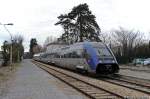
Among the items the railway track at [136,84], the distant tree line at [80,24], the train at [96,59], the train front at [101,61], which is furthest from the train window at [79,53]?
the distant tree line at [80,24]

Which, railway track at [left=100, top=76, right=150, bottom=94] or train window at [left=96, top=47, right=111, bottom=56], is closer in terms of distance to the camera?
railway track at [left=100, top=76, right=150, bottom=94]

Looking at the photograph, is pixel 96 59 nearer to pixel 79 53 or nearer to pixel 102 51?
pixel 102 51

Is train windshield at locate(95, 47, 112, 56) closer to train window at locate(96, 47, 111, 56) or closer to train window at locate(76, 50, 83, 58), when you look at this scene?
train window at locate(96, 47, 111, 56)

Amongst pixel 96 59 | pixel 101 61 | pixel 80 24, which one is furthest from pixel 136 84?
pixel 80 24

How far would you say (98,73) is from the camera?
92.1 feet

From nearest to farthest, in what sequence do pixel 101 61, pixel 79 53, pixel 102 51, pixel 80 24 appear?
pixel 101 61, pixel 102 51, pixel 79 53, pixel 80 24

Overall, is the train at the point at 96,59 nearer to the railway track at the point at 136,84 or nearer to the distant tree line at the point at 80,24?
the railway track at the point at 136,84

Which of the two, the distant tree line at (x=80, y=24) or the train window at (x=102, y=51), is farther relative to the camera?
the distant tree line at (x=80, y=24)

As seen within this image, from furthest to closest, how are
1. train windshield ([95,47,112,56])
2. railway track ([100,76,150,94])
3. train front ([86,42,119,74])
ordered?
train windshield ([95,47,112,56]) → train front ([86,42,119,74]) → railway track ([100,76,150,94])

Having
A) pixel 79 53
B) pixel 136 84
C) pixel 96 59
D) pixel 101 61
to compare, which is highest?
pixel 79 53

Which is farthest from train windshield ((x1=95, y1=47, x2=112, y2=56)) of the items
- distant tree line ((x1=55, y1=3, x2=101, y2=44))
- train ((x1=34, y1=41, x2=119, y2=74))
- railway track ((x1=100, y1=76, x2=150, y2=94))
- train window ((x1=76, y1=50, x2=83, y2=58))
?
distant tree line ((x1=55, y1=3, x2=101, y2=44))

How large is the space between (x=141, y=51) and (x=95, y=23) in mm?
12508

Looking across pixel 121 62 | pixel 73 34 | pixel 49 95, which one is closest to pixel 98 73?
A: pixel 49 95

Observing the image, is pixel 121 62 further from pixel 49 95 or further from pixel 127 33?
pixel 49 95
